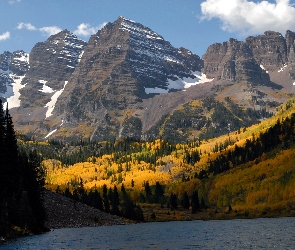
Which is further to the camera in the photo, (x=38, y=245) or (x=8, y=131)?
(x=8, y=131)

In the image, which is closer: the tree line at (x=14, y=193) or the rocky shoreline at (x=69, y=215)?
the tree line at (x=14, y=193)

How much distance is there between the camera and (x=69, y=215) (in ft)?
492

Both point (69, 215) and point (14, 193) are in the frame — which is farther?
point (69, 215)

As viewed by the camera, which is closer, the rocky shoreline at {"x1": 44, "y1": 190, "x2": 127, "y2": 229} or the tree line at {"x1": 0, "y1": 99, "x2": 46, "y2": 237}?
the tree line at {"x1": 0, "y1": 99, "x2": 46, "y2": 237}

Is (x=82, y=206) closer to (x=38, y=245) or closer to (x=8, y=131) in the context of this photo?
(x=8, y=131)

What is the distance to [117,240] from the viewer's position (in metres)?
100

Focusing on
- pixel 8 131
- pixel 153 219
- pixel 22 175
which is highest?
pixel 8 131

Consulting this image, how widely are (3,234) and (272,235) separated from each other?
169 ft

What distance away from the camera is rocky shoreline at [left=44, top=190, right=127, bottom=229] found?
469ft

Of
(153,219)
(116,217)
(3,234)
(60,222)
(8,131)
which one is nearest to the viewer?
(3,234)

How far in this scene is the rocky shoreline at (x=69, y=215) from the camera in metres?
143

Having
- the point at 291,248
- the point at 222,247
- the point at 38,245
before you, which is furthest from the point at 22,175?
the point at 291,248

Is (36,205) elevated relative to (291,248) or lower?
elevated

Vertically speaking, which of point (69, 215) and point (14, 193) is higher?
point (14, 193)
